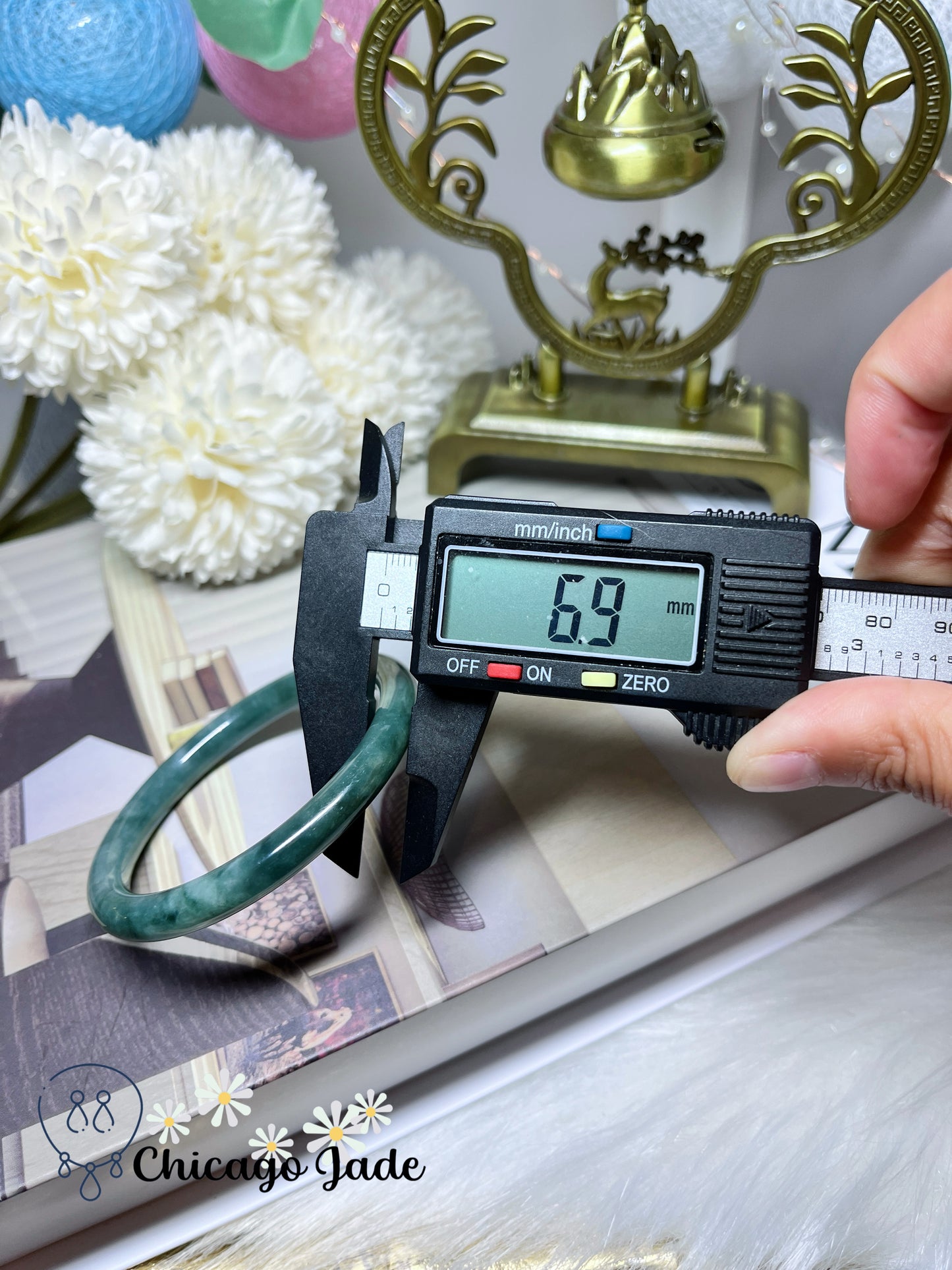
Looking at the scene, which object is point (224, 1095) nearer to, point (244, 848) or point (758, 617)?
point (244, 848)

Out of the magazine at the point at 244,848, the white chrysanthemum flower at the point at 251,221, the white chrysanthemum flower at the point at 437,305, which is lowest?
the magazine at the point at 244,848

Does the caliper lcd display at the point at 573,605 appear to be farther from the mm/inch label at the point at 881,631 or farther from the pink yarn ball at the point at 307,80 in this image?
the pink yarn ball at the point at 307,80

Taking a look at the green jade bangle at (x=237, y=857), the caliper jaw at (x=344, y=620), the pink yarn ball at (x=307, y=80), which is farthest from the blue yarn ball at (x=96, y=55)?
the green jade bangle at (x=237, y=857)

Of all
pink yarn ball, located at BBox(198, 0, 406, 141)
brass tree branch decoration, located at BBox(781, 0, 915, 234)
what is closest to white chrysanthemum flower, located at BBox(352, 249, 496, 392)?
pink yarn ball, located at BBox(198, 0, 406, 141)

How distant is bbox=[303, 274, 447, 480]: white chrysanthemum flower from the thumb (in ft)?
1.93

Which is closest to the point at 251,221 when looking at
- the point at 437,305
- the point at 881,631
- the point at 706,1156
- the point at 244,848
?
the point at 437,305

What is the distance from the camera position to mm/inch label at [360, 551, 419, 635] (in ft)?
2.15

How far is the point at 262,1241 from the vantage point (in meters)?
0.63

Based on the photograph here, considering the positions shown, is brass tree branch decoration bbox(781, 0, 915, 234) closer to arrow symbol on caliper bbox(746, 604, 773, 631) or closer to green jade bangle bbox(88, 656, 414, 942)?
arrow symbol on caliper bbox(746, 604, 773, 631)

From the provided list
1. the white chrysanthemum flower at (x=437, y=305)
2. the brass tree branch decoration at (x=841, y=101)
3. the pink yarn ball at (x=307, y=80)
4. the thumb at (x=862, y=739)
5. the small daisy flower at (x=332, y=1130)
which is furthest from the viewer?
the white chrysanthemum flower at (x=437, y=305)

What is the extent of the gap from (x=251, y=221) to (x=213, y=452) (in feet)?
0.87

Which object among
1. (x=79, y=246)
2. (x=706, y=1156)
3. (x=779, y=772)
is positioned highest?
(x=79, y=246)

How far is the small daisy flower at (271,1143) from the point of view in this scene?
2.09 ft

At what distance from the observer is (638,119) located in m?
0.83
